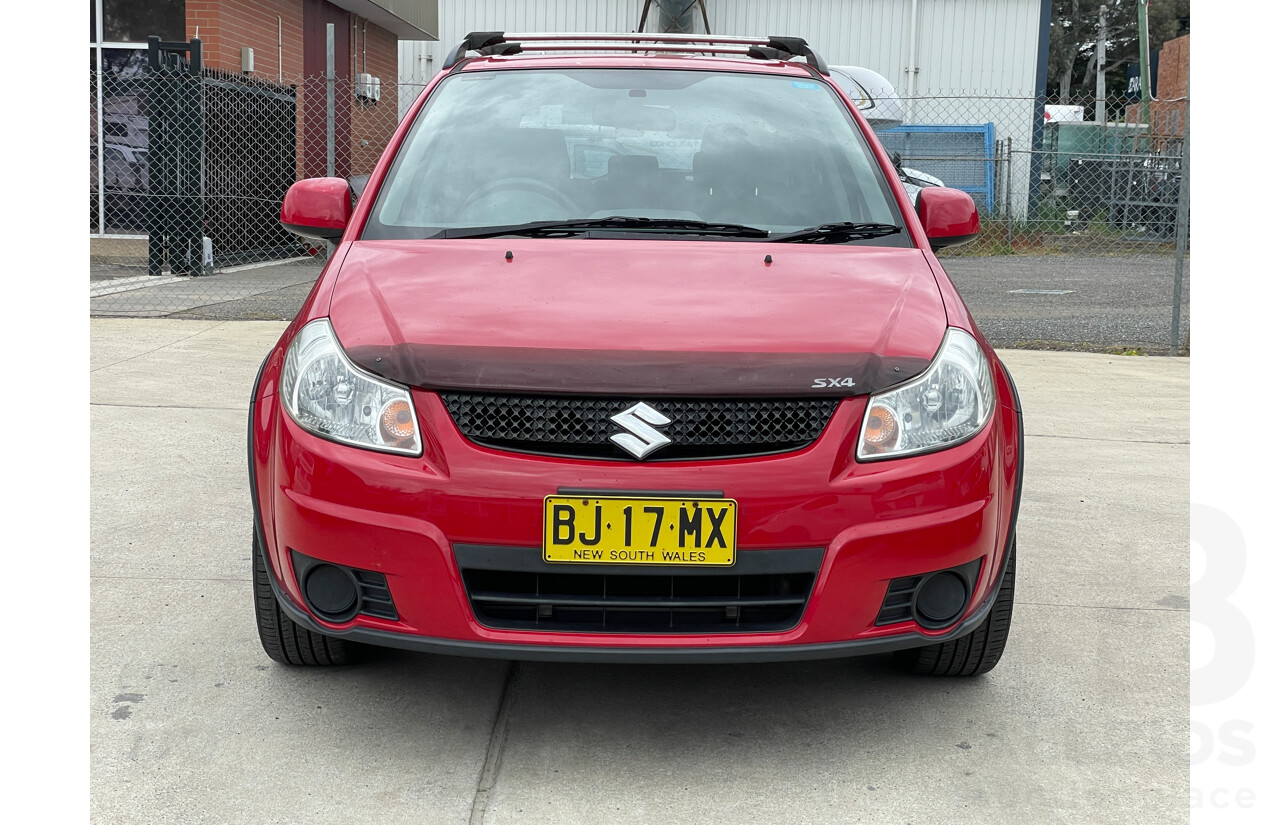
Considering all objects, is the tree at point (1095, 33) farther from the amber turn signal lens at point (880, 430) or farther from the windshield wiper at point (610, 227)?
the amber turn signal lens at point (880, 430)

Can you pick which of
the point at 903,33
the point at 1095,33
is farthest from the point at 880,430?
the point at 1095,33

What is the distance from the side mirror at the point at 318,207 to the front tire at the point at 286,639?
1123 mm

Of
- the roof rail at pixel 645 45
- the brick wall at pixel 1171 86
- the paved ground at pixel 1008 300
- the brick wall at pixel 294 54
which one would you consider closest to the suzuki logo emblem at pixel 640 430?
the roof rail at pixel 645 45

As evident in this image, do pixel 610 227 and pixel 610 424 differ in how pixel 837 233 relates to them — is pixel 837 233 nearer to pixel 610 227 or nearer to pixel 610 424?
pixel 610 227

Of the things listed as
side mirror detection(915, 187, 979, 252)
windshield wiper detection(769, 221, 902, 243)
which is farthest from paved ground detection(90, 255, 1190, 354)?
windshield wiper detection(769, 221, 902, 243)

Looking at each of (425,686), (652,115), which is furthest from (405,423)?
→ (652,115)

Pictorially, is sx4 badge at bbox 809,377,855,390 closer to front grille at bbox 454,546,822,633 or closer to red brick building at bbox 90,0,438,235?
front grille at bbox 454,546,822,633

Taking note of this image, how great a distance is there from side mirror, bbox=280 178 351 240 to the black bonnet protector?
1.20 metres

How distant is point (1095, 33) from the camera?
52.3 m

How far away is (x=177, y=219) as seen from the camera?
12750mm

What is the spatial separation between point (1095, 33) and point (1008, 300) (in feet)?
144

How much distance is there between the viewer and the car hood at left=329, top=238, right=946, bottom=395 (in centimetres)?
264

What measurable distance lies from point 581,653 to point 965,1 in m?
23.8

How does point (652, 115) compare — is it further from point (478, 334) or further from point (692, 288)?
point (478, 334)
